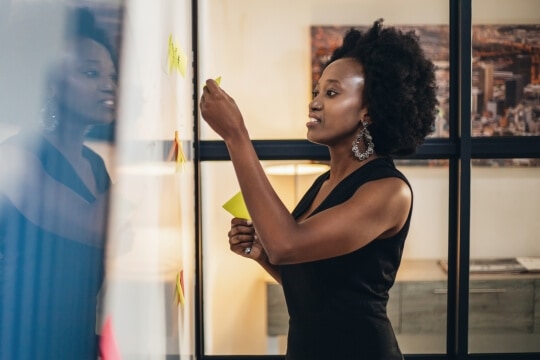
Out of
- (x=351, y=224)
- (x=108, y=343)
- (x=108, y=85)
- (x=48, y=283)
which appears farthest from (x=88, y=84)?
(x=351, y=224)

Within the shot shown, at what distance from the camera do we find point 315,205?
5.44ft

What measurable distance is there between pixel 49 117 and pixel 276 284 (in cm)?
183

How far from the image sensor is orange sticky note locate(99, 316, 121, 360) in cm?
106

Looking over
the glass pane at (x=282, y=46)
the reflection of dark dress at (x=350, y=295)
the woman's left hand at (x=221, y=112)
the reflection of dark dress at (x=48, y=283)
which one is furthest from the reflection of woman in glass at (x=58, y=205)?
the glass pane at (x=282, y=46)

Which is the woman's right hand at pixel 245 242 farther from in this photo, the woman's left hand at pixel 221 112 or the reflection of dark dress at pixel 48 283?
the reflection of dark dress at pixel 48 283

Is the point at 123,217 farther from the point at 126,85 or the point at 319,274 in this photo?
the point at 319,274

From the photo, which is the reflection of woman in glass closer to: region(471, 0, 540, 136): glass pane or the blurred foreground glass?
the blurred foreground glass

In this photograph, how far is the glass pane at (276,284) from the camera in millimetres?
2502

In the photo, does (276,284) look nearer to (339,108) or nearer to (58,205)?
(339,108)

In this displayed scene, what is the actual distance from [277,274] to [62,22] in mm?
1103

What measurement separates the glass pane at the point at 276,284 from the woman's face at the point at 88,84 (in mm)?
1430

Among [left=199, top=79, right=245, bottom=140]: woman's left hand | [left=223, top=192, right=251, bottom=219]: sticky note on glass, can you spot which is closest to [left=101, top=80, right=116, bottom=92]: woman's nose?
[left=199, top=79, right=245, bottom=140]: woman's left hand

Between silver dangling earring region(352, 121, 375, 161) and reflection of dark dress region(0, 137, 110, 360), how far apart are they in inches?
27.4

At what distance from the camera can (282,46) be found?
2465 mm
